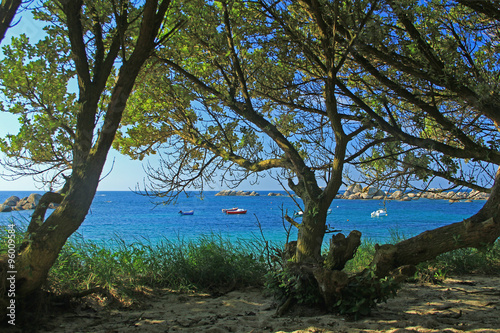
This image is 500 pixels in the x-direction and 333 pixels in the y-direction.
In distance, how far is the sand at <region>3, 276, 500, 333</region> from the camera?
3.15m

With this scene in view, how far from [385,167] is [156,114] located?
14.3ft

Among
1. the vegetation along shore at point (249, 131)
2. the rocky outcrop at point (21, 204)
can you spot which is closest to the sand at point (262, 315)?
the vegetation along shore at point (249, 131)

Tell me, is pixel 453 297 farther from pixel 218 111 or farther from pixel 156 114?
pixel 156 114

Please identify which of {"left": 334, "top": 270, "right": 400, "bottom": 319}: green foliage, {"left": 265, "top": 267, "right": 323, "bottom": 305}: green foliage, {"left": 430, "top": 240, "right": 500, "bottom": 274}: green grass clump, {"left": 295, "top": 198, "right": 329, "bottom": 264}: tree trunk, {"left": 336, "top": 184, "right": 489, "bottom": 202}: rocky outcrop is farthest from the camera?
{"left": 430, "top": 240, "right": 500, "bottom": 274}: green grass clump

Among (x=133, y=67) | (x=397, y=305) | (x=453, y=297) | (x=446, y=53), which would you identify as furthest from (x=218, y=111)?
(x=453, y=297)

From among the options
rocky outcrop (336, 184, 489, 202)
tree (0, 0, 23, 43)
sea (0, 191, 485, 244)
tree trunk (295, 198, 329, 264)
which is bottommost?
sea (0, 191, 485, 244)

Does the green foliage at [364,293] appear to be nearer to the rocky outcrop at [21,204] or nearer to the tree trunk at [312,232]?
the tree trunk at [312,232]

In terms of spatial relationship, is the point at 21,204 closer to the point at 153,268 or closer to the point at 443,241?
the point at 153,268

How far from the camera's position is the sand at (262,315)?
10.3 feet

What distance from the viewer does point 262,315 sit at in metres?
3.82

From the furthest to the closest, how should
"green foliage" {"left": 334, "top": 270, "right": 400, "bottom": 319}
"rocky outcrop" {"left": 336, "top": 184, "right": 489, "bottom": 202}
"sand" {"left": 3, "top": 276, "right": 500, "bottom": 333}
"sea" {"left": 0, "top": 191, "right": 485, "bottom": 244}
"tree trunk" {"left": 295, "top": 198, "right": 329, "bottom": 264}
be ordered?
1. "sea" {"left": 0, "top": 191, "right": 485, "bottom": 244}
2. "rocky outcrop" {"left": 336, "top": 184, "right": 489, "bottom": 202}
3. "tree trunk" {"left": 295, "top": 198, "right": 329, "bottom": 264}
4. "green foliage" {"left": 334, "top": 270, "right": 400, "bottom": 319}
5. "sand" {"left": 3, "top": 276, "right": 500, "bottom": 333}

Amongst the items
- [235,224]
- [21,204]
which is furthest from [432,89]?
[21,204]

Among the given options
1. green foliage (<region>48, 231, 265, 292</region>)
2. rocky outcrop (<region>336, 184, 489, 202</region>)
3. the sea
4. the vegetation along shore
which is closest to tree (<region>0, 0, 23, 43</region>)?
the vegetation along shore

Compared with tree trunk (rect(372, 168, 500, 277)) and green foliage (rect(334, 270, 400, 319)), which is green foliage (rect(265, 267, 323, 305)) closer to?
green foliage (rect(334, 270, 400, 319))
